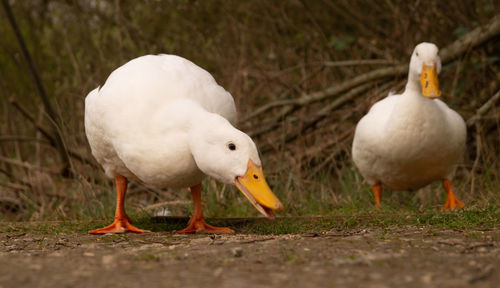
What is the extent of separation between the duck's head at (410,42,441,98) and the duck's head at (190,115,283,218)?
206cm

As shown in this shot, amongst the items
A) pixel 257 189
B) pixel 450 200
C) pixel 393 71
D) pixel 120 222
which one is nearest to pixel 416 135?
pixel 450 200

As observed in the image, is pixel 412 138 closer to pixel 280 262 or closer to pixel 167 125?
pixel 167 125

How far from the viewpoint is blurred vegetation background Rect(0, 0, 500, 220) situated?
A: 627cm

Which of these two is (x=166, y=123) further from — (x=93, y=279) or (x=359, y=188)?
(x=359, y=188)

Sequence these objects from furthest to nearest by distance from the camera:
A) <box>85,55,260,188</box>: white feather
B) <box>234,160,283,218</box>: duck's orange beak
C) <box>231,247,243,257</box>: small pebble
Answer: <box>85,55,260,188</box>: white feather, <box>234,160,283,218</box>: duck's orange beak, <box>231,247,243,257</box>: small pebble

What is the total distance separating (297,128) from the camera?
24.3 ft

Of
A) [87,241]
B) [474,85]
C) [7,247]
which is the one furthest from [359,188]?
[7,247]

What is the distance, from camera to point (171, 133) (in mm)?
3648

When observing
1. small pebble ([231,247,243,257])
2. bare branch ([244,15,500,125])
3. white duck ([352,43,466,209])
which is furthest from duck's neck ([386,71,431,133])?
small pebble ([231,247,243,257])

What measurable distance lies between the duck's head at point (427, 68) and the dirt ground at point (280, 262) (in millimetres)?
1747

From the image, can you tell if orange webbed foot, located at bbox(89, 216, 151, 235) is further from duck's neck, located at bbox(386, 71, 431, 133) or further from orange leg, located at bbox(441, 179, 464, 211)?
orange leg, located at bbox(441, 179, 464, 211)

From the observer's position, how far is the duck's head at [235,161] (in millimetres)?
3373

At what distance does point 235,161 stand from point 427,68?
2.42 meters

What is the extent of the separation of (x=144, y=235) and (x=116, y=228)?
1.28ft
